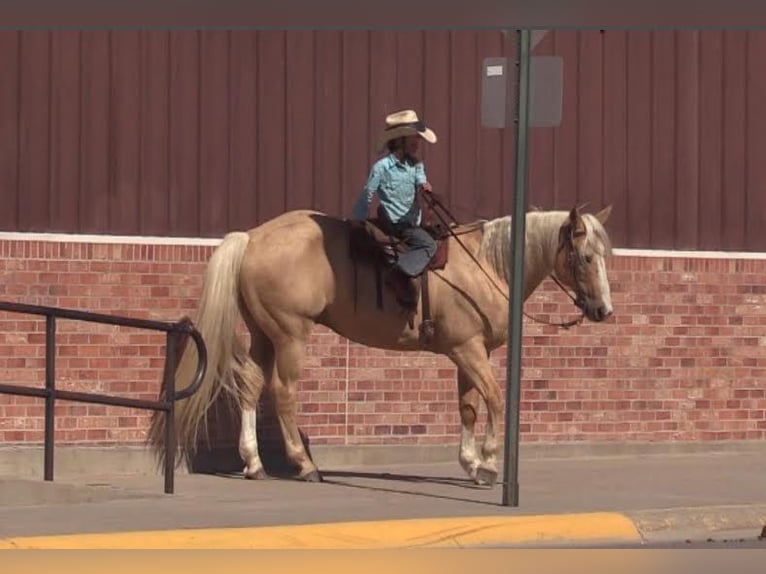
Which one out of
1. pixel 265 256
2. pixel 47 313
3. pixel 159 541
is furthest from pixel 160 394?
pixel 159 541

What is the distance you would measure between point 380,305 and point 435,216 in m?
1.09

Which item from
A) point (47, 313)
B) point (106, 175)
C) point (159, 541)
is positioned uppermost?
Answer: point (106, 175)

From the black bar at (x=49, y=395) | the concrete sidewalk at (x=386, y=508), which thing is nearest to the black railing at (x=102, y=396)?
the black bar at (x=49, y=395)

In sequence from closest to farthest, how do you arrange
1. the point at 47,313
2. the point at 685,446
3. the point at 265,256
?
1. the point at 47,313
2. the point at 265,256
3. the point at 685,446

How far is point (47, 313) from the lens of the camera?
14516 mm

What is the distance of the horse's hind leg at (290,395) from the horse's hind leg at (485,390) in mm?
1177

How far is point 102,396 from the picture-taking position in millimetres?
14922

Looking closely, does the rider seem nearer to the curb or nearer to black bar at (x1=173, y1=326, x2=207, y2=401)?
black bar at (x1=173, y1=326, x2=207, y2=401)

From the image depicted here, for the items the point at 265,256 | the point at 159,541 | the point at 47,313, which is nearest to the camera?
the point at 159,541

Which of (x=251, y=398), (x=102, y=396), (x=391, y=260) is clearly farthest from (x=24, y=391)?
(x=391, y=260)

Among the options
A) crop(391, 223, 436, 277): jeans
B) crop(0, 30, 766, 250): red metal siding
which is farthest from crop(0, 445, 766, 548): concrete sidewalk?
crop(0, 30, 766, 250): red metal siding

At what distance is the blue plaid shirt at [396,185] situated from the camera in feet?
52.2

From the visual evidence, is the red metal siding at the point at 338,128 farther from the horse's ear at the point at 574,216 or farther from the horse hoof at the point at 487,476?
the horse hoof at the point at 487,476

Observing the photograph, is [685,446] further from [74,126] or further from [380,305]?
[74,126]
